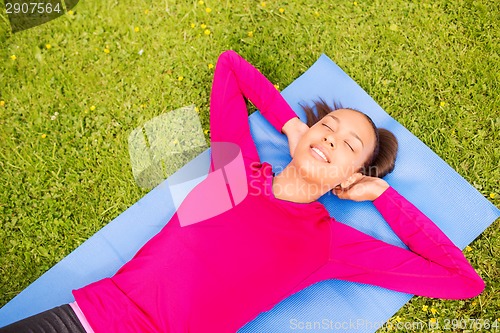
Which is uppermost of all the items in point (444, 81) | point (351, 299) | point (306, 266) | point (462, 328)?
point (444, 81)

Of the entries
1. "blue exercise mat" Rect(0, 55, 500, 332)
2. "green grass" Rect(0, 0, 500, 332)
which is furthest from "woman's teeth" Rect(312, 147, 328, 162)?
"green grass" Rect(0, 0, 500, 332)

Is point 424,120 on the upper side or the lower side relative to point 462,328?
upper

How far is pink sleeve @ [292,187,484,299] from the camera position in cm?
281

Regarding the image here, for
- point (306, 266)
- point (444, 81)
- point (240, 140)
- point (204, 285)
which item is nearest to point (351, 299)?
point (306, 266)

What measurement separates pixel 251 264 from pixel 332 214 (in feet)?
2.78

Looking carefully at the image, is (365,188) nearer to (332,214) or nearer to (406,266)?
(332,214)

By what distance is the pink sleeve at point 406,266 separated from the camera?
281 cm

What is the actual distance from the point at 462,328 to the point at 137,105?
2767mm

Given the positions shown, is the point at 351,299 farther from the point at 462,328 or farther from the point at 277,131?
the point at 277,131

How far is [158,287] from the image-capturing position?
8.39 feet

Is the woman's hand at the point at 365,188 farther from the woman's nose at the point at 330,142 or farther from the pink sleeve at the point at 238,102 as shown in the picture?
the pink sleeve at the point at 238,102

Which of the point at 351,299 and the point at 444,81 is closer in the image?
the point at 351,299

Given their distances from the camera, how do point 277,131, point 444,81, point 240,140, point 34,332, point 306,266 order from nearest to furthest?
point 34,332, point 306,266, point 240,140, point 277,131, point 444,81

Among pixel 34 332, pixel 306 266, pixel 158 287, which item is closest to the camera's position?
pixel 34 332
